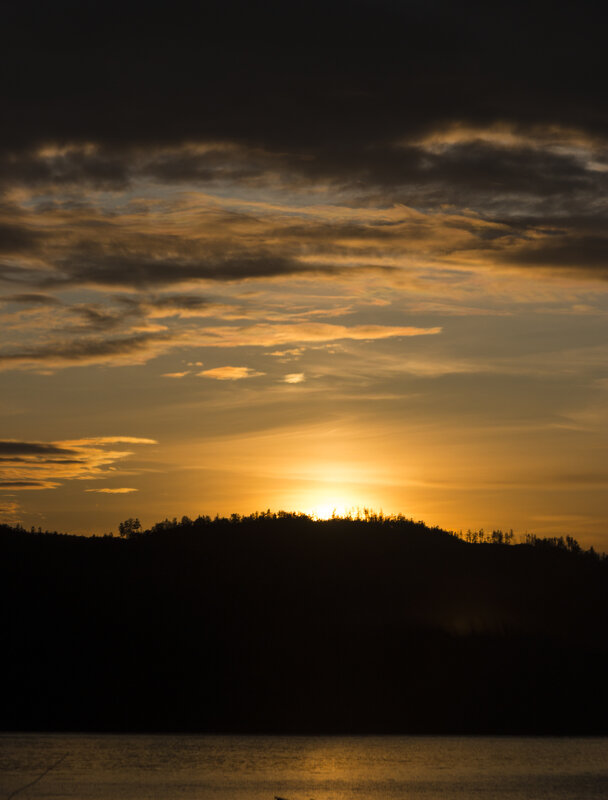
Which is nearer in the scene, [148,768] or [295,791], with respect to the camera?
[295,791]

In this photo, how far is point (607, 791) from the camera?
15100 centimetres

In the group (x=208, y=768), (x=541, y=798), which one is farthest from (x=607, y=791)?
(x=208, y=768)

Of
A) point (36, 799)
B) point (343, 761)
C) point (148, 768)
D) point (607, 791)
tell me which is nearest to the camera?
point (36, 799)

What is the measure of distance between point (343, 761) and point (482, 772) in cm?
2797

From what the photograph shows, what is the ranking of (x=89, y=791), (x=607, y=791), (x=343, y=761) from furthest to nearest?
(x=343, y=761) < (x=607, y=791) < (x=89, y=791)

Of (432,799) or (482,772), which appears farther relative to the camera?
(482,772)

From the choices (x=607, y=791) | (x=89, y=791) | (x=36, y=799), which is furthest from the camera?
(x=607, y=791)

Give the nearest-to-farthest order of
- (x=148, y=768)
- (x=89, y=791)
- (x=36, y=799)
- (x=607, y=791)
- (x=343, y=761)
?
1. (x=36, y=799)
2. (x=89, y=791)
3. (x=607, y=791)
4. (x=148, y=768)
5. (x=343, y=761)

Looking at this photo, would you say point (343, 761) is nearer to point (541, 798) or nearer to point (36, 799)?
point (541, 798)

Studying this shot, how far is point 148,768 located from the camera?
175 metres

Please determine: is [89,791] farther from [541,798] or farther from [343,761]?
[343,761]

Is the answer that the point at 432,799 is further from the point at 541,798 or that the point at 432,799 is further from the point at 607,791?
the point at 607,791

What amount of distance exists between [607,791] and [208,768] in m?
58.0

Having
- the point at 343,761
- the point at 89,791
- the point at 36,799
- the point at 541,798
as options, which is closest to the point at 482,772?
the point at 343,761
